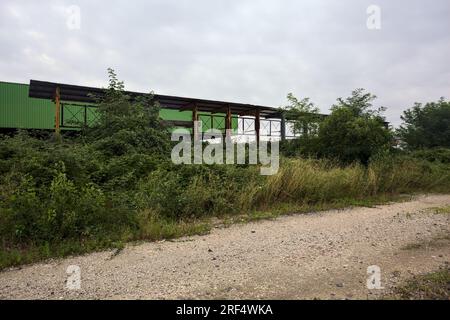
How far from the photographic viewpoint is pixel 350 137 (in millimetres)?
12953

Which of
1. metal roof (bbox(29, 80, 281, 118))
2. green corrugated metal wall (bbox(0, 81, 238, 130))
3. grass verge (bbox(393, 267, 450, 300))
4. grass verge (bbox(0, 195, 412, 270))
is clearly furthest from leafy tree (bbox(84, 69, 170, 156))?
grass verge (bbox(393, 267, 450, 300))

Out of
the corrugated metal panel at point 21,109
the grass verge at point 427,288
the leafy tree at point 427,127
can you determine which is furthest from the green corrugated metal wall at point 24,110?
the leafy tree at point 427,127

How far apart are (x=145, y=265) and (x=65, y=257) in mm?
1350

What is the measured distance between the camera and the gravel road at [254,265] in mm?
3396

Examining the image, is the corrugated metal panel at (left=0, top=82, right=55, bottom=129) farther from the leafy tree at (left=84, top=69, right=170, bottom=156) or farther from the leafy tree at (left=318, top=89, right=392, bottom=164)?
the leafy tree at (left=318, top=89, right=392, bottom=164)

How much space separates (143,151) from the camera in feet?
36.5

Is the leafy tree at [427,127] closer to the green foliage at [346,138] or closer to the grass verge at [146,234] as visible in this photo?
the green foliage at [346,138]

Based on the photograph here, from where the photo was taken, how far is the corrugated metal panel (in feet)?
68.7

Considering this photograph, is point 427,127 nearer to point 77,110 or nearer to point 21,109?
point 77,110

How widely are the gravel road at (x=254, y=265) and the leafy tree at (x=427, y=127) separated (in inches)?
768

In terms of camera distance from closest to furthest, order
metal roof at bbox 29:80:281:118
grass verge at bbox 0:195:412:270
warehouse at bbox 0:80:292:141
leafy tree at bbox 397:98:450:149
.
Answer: grass verge at bbox 0:195:412:270
metal roof at bbox 29:80:281:118
warehouse at bbox 0:80:292:141
leafy tree at bbox 397:98:450:149

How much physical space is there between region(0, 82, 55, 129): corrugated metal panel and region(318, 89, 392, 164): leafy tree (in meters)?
19.6
